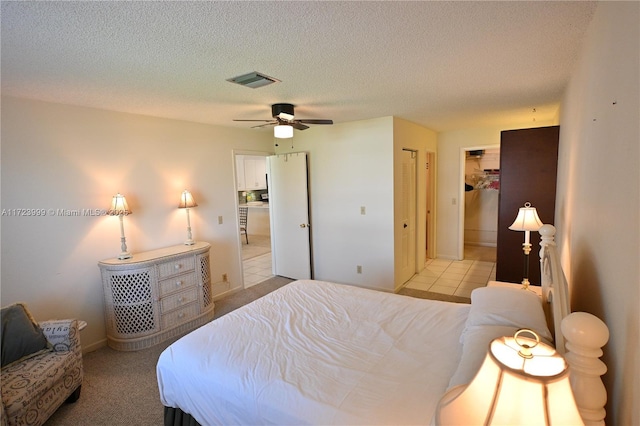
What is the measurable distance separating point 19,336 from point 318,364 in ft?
7.02

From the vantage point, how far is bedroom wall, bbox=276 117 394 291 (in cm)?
418

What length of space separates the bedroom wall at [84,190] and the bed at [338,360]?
1870 mm

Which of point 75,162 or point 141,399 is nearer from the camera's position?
point 141,399

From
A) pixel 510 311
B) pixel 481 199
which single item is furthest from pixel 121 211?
pixel 481 199

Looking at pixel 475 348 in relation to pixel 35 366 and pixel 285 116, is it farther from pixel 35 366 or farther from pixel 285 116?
pixel 35 366

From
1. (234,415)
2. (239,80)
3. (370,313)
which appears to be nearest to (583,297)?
(370,313)

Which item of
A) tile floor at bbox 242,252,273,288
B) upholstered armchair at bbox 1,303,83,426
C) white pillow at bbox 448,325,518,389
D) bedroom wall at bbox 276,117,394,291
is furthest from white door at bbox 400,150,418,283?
upholstered armchair at bbox 1,303,83,426

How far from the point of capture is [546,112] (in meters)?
4.10

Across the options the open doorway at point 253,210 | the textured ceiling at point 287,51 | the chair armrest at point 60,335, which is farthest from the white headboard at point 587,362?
the open doorway at point 253,210

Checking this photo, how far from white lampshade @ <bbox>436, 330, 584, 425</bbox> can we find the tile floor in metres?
4.34

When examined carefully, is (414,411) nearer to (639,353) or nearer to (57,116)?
(639,353)

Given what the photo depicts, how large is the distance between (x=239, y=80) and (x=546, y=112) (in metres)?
3.97

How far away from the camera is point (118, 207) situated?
312 cm

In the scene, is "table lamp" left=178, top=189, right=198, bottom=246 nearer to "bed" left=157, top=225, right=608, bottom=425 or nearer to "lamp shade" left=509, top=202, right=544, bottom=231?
"bed" left=157, top=225, right=608, bottom=425
